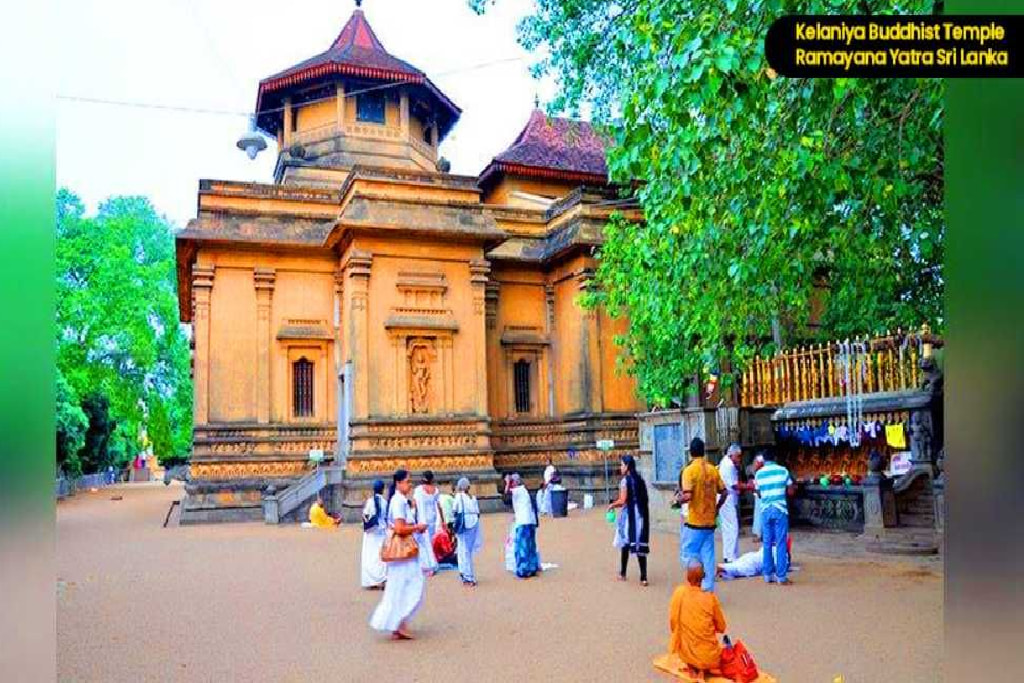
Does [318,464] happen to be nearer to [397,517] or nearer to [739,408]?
[739,408]

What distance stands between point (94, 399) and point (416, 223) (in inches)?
814

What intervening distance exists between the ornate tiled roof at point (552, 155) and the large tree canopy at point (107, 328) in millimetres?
15442

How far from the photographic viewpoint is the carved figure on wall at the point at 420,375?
67.5ft

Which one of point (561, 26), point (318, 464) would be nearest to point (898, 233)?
point (561, 26)

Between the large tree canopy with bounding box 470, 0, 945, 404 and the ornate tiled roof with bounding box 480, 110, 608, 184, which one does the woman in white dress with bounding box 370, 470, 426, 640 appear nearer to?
the large tree canopy with bounding box 470, 0, 945, 404

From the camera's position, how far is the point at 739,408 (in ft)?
50.7

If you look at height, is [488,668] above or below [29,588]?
below

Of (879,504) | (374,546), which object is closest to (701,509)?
(374,546)

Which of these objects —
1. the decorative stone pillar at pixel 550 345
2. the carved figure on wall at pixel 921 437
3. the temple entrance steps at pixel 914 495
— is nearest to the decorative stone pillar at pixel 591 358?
the decorative stone pillar at pixel 550 345

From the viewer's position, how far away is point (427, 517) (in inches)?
449

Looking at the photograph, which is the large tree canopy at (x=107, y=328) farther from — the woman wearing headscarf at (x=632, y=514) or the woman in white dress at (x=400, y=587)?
the woman in white dress at (x=400, y=587)

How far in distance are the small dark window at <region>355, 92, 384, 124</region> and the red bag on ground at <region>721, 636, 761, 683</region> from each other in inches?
931

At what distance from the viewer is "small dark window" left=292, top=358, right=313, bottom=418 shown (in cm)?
2236

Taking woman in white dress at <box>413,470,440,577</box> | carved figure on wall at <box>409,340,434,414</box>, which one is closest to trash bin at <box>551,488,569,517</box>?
carved figure on wall at <box>409,340,434,414</box>
